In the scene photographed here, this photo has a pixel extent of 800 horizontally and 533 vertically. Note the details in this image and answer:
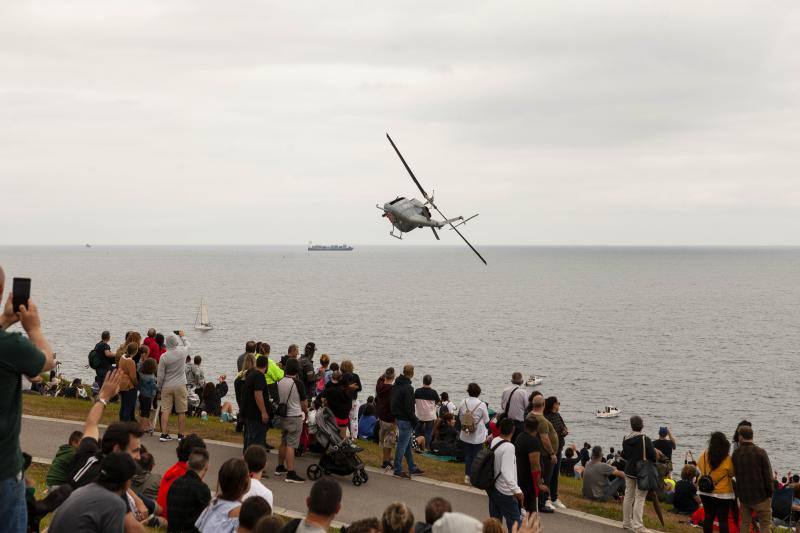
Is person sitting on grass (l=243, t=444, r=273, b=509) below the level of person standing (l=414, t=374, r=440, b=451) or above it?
above

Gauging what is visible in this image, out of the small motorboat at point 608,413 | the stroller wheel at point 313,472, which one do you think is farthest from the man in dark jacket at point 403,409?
the small motorboat at point 608,413

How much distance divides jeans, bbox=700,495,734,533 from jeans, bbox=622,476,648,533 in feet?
3.28

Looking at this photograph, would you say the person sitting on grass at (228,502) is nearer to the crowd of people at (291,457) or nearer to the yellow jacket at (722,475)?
the crowd of people at (291,457)

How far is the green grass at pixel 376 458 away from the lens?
13148 millimetres

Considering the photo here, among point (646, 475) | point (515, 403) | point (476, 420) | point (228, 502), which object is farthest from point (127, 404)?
point (646, 475)

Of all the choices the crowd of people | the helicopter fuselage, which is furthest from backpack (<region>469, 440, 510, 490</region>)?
the helicopter fuselage

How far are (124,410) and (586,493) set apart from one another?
926 centimetres

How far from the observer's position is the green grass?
13148 millimetres

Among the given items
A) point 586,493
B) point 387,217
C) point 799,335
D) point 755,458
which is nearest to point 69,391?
point 387,217

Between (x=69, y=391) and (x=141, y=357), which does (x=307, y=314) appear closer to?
(x=69, y=391)

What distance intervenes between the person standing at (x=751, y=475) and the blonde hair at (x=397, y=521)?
637cm

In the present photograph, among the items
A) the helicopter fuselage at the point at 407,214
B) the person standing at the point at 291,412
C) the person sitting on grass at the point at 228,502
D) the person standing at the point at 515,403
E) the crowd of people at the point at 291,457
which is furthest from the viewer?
the helicopter fuselage at the point at 407,214

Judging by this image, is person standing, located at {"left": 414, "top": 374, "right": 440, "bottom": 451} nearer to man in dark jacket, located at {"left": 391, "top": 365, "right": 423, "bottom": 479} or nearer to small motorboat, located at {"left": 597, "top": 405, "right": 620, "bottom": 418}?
man in dark jacket, located at {"left": 391, "top": 365, "right": 423, "bottom": 479}

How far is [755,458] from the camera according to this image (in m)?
10.4
